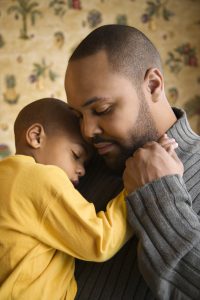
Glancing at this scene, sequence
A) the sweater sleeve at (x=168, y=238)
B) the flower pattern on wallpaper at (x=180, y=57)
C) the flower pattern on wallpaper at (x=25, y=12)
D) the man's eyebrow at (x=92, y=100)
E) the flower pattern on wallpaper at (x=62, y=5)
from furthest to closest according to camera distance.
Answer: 1. the flower pattern on wallpaper at (x=180, y=57)
2. the flower pattern on wallpaper at (x=62, y=5)
3. the flower pattern on wallpaper at (x=25, y=12)
4. the man's eyebrow at (x=92, y=100)
5. the sweater sleeve at (x=168, y=238)

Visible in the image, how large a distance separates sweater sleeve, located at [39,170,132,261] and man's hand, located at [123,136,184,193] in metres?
0.07

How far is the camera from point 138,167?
0.93 metres

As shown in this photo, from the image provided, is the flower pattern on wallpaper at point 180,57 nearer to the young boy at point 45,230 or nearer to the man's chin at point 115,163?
the man's chin at point 115,163

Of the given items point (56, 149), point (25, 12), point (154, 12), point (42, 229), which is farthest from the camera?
point (154, 12)

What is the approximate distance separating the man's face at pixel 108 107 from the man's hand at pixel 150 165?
0.11 metres

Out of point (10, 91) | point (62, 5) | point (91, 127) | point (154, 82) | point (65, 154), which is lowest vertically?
point (10, 91)

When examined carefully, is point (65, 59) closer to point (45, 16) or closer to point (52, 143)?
point (45, 16)

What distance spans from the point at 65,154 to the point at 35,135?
115mm

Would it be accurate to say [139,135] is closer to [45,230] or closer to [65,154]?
[65,154]

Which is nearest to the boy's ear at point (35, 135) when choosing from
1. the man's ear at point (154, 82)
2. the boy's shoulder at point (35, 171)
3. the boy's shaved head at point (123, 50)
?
the boy's shoulder at point (35, 171)

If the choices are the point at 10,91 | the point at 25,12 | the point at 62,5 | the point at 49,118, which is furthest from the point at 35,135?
the point at 62,5

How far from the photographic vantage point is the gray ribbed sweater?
2.65 feet

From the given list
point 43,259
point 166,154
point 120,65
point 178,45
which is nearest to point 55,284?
point 43,259

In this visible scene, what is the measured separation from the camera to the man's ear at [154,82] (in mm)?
1121
